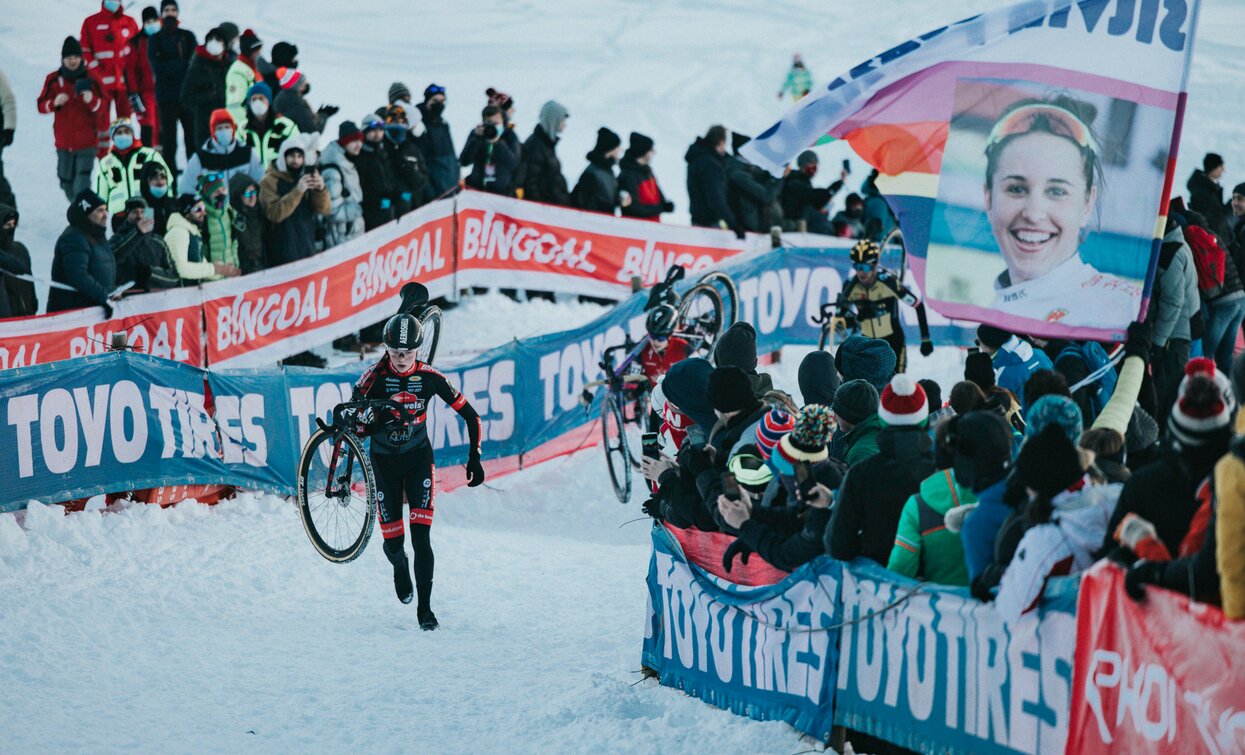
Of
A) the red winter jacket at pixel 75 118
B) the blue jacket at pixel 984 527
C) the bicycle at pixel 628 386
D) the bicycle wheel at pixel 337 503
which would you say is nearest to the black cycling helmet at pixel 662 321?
the bicycle at pixel 628 386

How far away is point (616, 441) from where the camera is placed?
1258 cm

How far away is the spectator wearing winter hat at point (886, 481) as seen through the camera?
239 inches

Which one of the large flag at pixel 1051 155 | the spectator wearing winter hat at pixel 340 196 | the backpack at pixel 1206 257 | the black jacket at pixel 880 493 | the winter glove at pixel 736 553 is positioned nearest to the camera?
the black jacket at pixel 880 493

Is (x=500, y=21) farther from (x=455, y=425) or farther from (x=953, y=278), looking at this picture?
(x=953, y=278)

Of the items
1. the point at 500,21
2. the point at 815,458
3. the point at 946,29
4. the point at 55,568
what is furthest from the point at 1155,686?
the point at 500,21

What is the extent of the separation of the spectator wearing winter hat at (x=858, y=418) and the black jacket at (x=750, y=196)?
11.0 metres

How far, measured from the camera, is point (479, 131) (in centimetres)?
1677

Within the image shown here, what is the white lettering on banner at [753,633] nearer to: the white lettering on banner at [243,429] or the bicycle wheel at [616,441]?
the bicycle wheel at [616,441]

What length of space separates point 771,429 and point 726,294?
7.43 m

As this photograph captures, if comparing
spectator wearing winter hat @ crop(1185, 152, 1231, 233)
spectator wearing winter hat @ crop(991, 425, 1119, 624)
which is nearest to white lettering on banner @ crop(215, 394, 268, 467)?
spectator wearing winter hat @ crop(991, 425, 1119, 624)

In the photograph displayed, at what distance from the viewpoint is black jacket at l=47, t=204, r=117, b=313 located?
11844mm

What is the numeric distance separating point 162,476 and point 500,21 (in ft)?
84.2

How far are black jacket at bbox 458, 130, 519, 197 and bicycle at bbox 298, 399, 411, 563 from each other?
6422 millimetres

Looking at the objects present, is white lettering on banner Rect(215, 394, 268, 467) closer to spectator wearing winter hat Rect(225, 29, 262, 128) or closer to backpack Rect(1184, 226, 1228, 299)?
spectator wearing winter hat Rect(225, 29, 262, 128)
